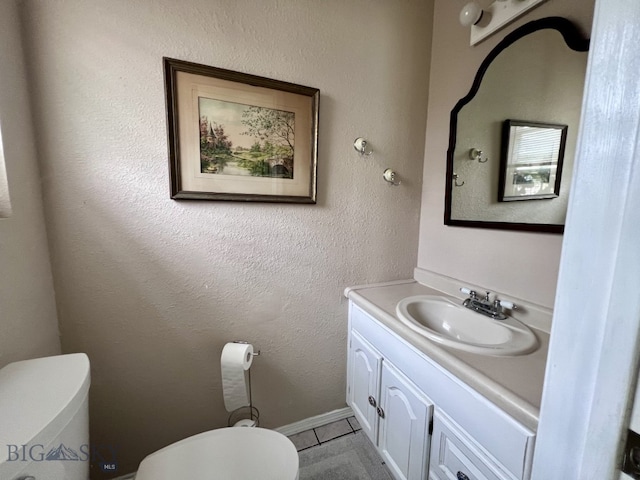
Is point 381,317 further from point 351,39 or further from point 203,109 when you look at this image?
point 351,39

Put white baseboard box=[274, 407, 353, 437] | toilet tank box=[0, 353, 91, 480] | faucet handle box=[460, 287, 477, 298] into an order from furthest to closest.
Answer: white baseboard box=[274, 407, 353, 437], faucet handle box=[460, 287, 477, 298], toilet tank box=[0, 353, 91, 480]

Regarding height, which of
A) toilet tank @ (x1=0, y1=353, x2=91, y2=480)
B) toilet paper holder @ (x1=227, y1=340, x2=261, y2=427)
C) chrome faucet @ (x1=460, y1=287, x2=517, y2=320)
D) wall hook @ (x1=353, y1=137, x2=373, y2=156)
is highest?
wall hook @ (x1=353, y1=137, x2=373, y2=156)

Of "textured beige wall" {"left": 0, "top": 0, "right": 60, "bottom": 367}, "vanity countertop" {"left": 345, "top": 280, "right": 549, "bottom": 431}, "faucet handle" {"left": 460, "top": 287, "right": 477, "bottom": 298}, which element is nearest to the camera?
"vanity countertop" {"left": 345, "top": 280, "right": 549, "bottom": 431}

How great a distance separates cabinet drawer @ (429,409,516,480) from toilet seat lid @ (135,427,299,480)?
47 centimetres

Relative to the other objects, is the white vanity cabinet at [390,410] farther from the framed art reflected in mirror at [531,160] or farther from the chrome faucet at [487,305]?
the framed art reflected in mirror at [531,160]

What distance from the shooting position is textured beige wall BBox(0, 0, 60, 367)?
721 mm

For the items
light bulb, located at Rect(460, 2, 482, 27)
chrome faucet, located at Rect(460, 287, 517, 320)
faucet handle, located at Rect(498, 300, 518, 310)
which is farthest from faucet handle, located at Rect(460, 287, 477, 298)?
light bulb, located at Rect(460, 2, 482, 27)

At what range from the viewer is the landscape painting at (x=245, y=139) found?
1.05 meters

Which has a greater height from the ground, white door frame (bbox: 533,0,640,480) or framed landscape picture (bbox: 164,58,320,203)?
framed landscape picture (bbox: 164,58,320,203)

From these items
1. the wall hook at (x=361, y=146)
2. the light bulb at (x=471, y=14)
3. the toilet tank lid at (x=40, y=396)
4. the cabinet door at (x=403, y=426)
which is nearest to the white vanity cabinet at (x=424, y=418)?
the cabinet door at (x=403, y=426)

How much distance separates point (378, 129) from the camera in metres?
1.34

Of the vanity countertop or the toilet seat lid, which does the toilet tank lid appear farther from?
the vanity countertop

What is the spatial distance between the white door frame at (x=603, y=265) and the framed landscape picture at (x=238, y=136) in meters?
0.98

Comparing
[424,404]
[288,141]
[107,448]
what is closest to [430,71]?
[288,141]
